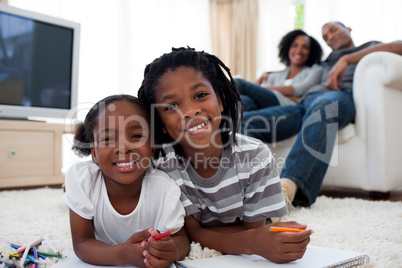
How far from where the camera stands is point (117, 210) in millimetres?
810

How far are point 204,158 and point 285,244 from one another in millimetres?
348

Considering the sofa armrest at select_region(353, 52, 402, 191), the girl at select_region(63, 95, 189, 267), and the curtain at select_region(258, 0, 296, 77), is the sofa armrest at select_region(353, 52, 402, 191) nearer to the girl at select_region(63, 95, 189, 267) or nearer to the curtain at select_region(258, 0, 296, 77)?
the girl at select_region(63, 95, 189, 267)

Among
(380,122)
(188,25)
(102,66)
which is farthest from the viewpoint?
(188,25)

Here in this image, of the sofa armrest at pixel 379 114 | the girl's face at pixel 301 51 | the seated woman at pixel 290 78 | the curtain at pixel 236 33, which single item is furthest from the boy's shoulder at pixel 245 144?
the curtain at pixel 236 33

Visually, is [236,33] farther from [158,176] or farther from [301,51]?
[158,176]

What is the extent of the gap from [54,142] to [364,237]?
1.91 m

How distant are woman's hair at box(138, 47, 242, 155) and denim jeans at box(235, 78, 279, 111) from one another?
708mm

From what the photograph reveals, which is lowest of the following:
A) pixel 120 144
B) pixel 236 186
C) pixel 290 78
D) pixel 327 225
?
pixel 327 225

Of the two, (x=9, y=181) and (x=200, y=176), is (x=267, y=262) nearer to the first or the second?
(x=200, y=176)

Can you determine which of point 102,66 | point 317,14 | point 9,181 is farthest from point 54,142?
point 317,14

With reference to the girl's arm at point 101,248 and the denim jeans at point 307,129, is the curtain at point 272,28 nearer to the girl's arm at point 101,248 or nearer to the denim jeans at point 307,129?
the denim jeans at point 307,129

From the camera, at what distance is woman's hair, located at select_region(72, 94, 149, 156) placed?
835 mm

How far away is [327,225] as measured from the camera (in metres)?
1.05

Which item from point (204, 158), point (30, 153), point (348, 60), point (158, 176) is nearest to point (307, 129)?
point (348, 60)
